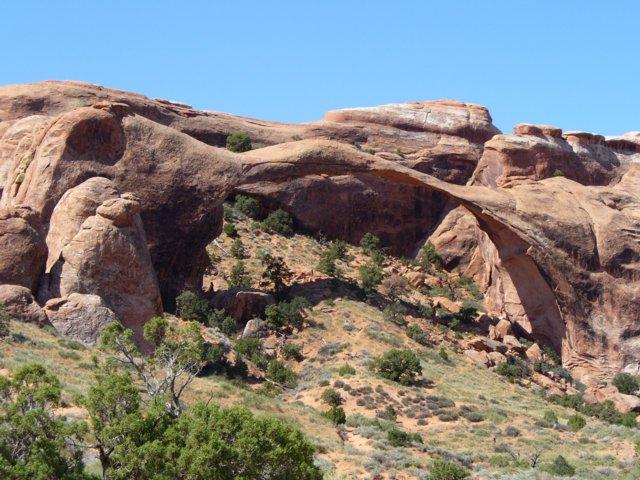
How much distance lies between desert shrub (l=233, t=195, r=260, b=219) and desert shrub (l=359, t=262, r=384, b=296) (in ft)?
23.8

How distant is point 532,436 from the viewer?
2905 centimetres

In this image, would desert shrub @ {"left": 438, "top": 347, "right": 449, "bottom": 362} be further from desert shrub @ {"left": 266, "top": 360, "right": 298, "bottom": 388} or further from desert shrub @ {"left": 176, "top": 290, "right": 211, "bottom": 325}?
desert shrub @ {"left": 176, "top": 290, "right": 211, "bottom": 325}

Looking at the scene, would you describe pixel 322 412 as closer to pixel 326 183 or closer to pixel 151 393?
pixel 151 393

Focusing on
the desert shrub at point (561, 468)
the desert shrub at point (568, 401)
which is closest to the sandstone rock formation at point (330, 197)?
the desert shrub at point (568, 401)

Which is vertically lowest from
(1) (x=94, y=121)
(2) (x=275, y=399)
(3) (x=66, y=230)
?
(2) (x=275, y=399)

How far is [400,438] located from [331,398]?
167 inches

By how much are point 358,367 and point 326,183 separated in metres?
16.8

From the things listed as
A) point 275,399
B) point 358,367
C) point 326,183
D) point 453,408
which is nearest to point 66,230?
point 275,399

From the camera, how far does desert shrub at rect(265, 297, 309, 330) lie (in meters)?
35.9

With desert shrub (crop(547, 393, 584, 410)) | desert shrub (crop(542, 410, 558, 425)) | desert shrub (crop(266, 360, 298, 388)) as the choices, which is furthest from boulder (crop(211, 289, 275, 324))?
desert shrub (crop(542, 410, 558, 425))

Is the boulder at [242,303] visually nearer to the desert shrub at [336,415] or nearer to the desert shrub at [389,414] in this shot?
the desert shrub at [389,414]

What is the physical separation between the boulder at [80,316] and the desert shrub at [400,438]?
8.26 metres

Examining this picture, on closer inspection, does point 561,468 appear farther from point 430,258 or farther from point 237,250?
point 430,258

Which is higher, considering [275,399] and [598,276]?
[598,276]
